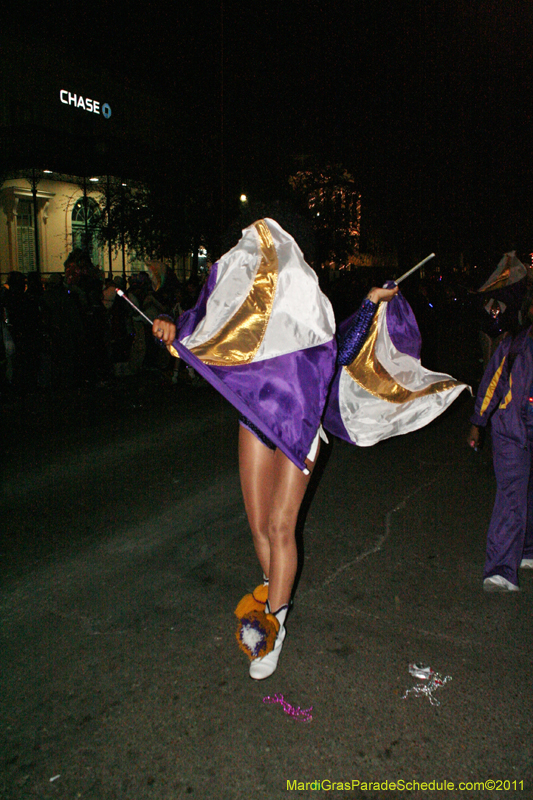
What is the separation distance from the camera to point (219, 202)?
1502 cm

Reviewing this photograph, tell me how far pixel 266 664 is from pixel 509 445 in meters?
1.79

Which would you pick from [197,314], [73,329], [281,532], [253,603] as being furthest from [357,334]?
[73,329]

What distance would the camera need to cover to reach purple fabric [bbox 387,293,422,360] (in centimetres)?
347

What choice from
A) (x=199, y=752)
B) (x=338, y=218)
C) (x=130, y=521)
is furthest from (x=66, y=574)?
(x=338, y=218)

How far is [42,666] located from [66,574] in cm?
93

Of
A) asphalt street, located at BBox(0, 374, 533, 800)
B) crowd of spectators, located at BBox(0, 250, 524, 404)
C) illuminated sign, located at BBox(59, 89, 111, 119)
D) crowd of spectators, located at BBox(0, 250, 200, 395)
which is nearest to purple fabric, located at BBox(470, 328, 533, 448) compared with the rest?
asphalt street, located at BBox(0, 374, 533, 800)

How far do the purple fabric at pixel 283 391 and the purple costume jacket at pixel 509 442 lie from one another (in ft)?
4.43

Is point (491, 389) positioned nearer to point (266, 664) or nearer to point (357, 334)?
point (357, 334)

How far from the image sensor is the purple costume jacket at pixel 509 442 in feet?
11.3

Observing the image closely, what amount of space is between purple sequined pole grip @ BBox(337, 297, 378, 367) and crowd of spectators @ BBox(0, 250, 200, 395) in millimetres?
5854

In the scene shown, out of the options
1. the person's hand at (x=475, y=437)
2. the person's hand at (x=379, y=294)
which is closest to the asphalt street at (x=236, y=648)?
the person's hand at (x=475, y=437)

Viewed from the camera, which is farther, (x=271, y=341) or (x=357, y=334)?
(x=357, y=334)

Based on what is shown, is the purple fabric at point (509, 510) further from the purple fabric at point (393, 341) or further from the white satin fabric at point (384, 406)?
the purple fabric at point (393, 341)

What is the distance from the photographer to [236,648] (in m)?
2.97
